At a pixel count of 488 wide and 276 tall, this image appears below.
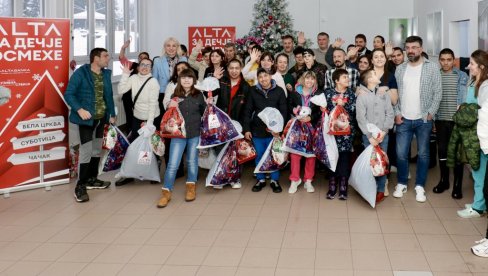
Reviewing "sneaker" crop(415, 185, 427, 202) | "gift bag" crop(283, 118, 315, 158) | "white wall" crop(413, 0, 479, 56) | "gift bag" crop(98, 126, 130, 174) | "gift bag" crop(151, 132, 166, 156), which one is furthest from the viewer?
"white wall" crop(413, 0, 479, 56)

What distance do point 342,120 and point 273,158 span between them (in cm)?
85

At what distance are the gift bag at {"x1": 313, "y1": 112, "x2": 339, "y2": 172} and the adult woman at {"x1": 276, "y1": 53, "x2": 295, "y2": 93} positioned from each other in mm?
906

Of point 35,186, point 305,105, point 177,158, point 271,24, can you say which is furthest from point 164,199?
point 271,24

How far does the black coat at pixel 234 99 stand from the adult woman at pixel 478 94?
224 cm

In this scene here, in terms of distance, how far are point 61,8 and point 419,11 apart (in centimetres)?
660

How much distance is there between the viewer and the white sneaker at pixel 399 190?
554 cm

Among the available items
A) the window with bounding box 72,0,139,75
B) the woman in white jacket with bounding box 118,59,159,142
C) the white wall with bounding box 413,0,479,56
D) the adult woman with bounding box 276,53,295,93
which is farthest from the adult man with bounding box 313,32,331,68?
the window with bounding box 72,0,139,75

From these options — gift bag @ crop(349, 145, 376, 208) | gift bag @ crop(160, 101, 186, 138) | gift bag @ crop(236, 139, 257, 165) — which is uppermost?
gift bag @ crop(160, 101, 186, 138)

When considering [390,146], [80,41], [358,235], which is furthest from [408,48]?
[80,41]

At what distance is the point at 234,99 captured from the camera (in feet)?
19.6

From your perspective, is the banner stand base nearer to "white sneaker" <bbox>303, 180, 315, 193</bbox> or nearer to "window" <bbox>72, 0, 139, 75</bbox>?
"window" <bbox>72, 0, 139, 75</bbox>

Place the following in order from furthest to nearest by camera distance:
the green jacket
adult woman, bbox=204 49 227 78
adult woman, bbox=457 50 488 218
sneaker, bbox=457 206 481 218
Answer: adult woman, bbox=204 49 227 78, sneaker, bbox=457 206 481 218, the green jacket, adult woman, bbox=457 50 488 218

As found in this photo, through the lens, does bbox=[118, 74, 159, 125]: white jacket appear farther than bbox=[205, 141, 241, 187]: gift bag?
Yes

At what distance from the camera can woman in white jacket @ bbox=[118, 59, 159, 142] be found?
5.95 meters
